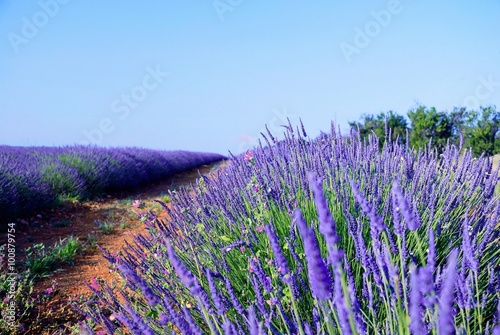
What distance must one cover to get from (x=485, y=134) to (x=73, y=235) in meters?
10.7

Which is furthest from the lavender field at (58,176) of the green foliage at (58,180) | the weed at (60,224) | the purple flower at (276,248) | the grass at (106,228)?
the purple flower at (276,248)

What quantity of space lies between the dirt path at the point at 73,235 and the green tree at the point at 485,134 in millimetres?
8688

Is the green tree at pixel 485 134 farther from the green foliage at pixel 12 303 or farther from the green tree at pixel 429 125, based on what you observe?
the green foliage at pixel 12 303

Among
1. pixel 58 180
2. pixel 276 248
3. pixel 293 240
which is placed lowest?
pixel 293 240

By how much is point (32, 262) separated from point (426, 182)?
11.2 feet

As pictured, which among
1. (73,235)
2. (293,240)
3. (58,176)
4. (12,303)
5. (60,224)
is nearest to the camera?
(293,240)

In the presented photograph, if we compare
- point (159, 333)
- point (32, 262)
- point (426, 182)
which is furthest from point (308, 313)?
point (32, 262)

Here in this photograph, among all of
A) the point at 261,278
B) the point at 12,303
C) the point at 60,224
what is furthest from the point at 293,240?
the point at 60,224

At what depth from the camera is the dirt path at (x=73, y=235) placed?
2.67 metres

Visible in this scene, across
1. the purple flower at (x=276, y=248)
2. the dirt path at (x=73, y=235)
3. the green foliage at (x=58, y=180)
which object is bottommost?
the dirt path at (x=73, y=235)

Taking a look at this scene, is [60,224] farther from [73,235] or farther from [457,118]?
[457,118]

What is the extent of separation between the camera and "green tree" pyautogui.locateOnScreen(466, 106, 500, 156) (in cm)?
1071

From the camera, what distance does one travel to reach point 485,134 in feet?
35.4

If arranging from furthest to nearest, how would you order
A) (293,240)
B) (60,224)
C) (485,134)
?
(485,134)
(60,224)
(293,240)
